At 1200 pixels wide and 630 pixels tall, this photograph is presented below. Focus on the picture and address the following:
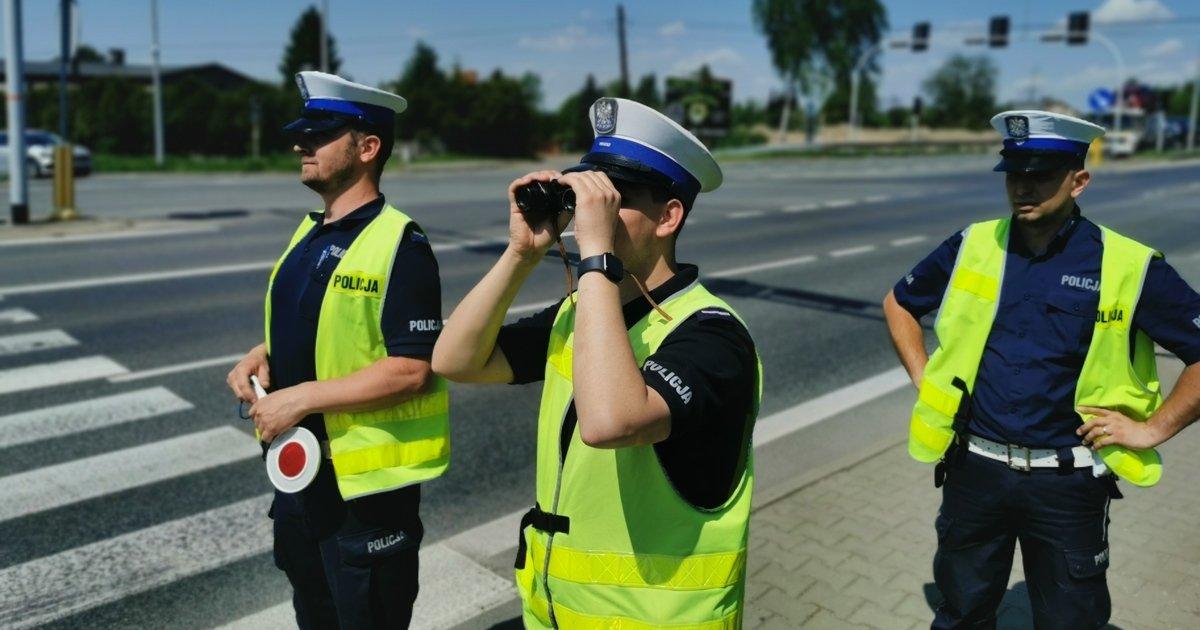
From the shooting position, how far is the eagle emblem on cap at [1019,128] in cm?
305

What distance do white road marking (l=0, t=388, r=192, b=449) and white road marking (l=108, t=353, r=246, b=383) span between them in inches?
15.4

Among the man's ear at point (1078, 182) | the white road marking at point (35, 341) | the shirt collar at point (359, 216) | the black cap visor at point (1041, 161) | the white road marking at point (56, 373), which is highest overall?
the black cap visor at point (1041, 161)

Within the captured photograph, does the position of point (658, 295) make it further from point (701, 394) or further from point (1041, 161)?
point (1041, 161)

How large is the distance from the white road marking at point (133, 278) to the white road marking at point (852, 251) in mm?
8144

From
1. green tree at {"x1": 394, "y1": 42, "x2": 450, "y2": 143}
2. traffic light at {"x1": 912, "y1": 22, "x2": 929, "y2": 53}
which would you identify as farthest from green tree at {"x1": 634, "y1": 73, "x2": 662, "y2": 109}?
traffic light at {"x1": 912, "y1": 22, "x2": 929, "y2": 53}

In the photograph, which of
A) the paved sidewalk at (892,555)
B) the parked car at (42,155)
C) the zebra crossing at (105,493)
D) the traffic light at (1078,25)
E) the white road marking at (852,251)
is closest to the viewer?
the paved sidewalk at (892,555)

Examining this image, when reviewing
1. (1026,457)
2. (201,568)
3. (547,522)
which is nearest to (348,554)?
(547,522)

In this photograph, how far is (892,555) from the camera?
14.5ft

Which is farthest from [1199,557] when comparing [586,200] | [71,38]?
[71,38]

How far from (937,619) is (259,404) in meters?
2.31

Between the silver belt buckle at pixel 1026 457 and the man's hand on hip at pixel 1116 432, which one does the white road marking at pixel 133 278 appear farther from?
the man's hand on hip at pixel 1116 432

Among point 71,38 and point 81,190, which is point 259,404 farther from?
point 81,190

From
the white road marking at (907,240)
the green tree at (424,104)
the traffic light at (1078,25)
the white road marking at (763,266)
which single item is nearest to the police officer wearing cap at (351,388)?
the white road marking at (763,266)

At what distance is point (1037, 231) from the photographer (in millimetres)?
3092
